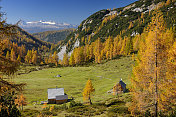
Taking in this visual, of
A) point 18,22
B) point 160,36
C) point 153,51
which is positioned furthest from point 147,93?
point 18,22

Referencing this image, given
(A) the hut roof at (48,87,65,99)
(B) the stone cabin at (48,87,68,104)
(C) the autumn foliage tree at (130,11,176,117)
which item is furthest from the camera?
(A) the hut roof at (48,87,65,99)

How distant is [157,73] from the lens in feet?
38.4

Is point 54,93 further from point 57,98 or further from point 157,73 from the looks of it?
point 157,73

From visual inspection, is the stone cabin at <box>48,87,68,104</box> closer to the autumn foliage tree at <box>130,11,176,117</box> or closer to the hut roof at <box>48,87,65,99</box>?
the hut roof at <box>48,87,65,99</box>

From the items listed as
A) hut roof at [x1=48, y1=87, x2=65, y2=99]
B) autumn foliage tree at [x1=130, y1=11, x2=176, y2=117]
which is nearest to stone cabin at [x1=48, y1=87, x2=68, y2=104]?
hut roof at [x1=48, y1=87, x2=65, y2=99]

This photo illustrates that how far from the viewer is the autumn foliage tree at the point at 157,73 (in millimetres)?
11344

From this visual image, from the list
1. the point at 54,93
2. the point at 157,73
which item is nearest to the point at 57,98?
the point at 54,93

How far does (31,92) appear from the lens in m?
52.2

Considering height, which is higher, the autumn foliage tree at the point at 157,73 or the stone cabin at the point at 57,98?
the autumn foliage tree at the point at 157,73

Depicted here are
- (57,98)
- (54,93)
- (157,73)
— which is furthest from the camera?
(54,93)

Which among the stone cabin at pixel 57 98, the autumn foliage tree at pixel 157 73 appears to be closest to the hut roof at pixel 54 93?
the stone cabin at pixel 57 98

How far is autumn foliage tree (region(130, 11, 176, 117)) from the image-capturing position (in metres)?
11.3

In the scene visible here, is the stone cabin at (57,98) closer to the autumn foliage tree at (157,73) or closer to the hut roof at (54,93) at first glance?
the hut roof at (54,93)

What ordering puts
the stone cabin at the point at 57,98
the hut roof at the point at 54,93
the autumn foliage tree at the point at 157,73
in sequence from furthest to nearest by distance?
the hut roof at the point at 54,93 < the stone cabin at the point at 57,98 < the autumn foliage tree at the point at 157,73
